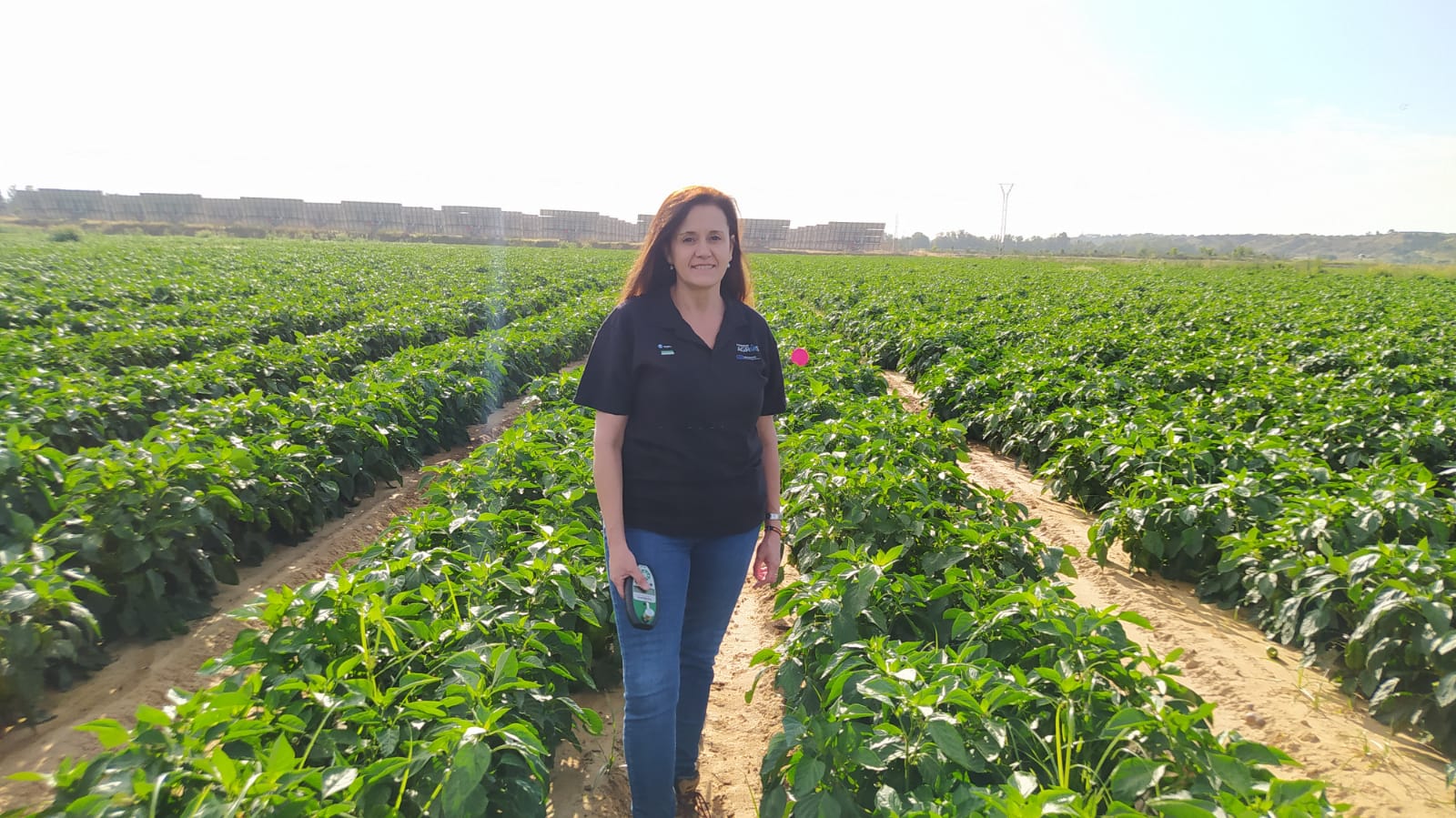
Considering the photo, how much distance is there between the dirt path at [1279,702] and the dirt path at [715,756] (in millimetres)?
2102

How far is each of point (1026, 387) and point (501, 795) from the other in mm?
7601

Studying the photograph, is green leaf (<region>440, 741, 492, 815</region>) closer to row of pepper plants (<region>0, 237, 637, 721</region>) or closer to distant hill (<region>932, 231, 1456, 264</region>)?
row of pepper plants (<region>0, 237, 637, 721</region>)

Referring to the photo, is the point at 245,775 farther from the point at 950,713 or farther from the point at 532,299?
the point at 532,299

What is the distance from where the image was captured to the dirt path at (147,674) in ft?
10.6

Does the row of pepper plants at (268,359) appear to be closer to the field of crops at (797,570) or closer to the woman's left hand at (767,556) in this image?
the field of crops at (797,570)

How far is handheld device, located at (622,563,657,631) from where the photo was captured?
2.26m

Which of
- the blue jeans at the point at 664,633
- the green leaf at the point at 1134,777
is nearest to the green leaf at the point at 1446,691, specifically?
the green leaf at the point at 1134,777

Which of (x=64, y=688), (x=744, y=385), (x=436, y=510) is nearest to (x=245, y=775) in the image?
(x=744, y=385)

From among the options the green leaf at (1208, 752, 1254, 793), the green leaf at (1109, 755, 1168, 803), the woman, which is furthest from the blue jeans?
the green leaf at (1208, 752, 1254, 793)

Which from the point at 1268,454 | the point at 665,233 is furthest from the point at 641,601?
the point at 1268,454

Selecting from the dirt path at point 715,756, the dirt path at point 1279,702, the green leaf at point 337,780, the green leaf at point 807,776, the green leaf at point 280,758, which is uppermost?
the green leaf at point 280,758

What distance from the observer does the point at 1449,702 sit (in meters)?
3.12

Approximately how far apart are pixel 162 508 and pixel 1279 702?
20.9ft

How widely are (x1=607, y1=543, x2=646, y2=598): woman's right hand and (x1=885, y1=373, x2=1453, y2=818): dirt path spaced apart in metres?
2.95
